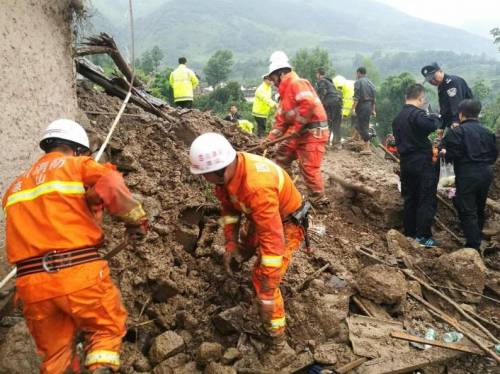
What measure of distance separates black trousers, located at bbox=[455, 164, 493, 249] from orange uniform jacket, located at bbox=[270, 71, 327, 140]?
1.88m

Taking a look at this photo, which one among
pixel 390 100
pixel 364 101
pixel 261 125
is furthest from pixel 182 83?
pixel 390 100

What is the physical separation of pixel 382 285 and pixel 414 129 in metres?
2.34

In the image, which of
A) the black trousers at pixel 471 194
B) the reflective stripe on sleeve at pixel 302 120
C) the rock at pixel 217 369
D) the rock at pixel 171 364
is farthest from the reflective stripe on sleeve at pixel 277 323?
the black trousers at pixel 471 194

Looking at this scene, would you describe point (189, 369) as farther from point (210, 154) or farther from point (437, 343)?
point (437, 343)

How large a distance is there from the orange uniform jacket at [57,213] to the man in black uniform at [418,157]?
397 cm

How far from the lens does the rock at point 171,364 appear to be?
3014 mm

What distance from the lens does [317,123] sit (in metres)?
5.14

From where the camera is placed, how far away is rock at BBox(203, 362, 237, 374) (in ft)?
9.66

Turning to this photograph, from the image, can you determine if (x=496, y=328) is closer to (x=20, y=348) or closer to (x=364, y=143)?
(x=20, y=348)

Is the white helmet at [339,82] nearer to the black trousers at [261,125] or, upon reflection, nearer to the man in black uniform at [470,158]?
the black trousers at [261,125]

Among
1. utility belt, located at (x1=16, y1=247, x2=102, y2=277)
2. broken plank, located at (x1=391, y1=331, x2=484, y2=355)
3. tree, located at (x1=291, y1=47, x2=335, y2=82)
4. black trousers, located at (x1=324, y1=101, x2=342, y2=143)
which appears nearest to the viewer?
utility belt, located at (x1=16, y1=247, x2=102, y2=277)

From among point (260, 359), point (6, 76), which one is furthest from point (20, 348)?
point (6, 76)

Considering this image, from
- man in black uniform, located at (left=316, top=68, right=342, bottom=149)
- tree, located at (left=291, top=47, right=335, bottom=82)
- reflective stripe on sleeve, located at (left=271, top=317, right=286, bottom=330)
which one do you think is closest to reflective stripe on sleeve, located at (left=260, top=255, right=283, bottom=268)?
reflective stripe on sleeve, located at (left=271, top=317, right=286, bottom=330)

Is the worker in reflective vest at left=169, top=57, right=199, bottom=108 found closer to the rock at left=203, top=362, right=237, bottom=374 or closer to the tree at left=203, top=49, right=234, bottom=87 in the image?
the rock at left=203, top=362, right=237, bottom=374
